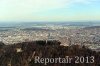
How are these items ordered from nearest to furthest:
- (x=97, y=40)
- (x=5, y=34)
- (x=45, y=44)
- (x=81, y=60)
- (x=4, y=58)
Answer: (x=81, y=60) < (x=4, y=58) < (x=45, y=44) < (x=97, y=40) < (x=5, y=34)

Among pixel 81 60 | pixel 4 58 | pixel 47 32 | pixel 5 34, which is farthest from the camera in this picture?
pixel 5 34

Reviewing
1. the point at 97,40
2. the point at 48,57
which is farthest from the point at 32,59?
the point at 97,40

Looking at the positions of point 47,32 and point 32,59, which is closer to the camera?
point 32,59

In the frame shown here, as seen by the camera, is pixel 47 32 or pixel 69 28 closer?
pixel 47 32

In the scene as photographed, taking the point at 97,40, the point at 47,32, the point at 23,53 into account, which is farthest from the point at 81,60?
the point at 47,32

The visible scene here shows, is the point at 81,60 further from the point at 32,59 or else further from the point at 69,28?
the point at 69,28

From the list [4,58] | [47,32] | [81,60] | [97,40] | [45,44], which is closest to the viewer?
[81,60]

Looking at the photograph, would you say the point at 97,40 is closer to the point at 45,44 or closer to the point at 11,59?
the point at 45,44

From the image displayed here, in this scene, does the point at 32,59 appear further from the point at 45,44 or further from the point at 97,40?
the point at 97,40

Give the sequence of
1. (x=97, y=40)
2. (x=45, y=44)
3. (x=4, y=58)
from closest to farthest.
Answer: (x=4, y=58), (x=45, y=44), (x=97, y=40)
